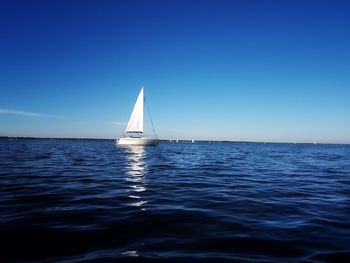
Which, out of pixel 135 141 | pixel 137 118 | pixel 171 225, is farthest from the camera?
pixel 137 118

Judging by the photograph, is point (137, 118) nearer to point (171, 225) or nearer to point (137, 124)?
point (137, 124)

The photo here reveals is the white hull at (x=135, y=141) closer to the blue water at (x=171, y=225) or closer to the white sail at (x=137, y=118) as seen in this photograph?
the white sail at (x=137, y=118)

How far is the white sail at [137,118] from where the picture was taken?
62.7 meters

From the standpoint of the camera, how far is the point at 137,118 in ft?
206

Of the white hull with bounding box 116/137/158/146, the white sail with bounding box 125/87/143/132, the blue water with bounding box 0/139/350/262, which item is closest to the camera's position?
the blue water with bounding box 0/139/350/262

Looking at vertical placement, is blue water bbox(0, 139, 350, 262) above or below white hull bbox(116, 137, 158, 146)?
below

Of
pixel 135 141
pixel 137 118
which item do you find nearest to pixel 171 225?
pixel 135 141

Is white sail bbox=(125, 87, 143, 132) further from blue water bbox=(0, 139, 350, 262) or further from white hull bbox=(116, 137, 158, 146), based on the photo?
blue water bbox=(0, 139, 350, 262)

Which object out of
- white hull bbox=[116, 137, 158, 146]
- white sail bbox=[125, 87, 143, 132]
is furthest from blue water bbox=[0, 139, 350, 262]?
white sail bbox=[125, 87, 143, 132]

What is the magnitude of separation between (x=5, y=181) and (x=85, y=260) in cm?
896

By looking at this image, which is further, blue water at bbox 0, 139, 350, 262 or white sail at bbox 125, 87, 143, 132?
white sail at bbox 125, 87, 143, 132

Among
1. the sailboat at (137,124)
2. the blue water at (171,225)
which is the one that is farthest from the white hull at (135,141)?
the blue water at (171,225)

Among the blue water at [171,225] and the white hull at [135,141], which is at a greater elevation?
the white hull at [135,141]

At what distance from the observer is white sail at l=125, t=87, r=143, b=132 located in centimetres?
6274
